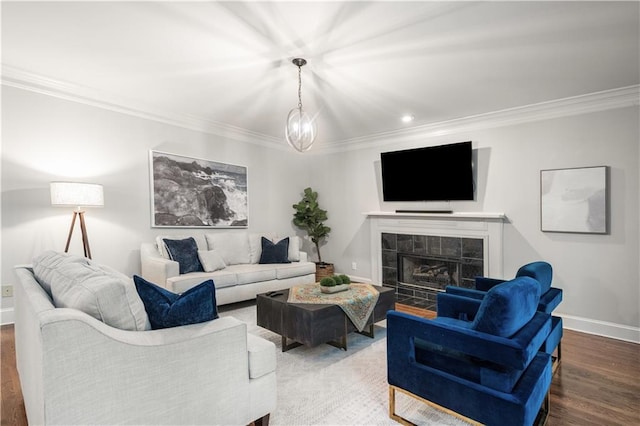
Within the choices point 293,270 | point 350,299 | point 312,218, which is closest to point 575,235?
point 350,299

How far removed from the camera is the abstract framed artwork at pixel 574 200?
3.48m

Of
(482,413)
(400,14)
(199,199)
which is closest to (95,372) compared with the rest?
(482,413)

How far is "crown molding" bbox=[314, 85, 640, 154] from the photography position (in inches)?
135

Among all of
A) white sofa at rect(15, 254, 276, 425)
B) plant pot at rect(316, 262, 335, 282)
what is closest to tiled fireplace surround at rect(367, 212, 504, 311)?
plant pot at rect(316, 262, 335, 282)

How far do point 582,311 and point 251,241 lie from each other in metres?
4.36

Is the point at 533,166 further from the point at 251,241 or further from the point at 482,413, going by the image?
the point at 251,241

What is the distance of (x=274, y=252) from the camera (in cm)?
498

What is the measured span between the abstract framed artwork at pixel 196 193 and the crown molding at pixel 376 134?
20.8 inches

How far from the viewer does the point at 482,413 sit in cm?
156

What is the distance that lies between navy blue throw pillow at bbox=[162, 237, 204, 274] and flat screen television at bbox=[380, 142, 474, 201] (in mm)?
3037

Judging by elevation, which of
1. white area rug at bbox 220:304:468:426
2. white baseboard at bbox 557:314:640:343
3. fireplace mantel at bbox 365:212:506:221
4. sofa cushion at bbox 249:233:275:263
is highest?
fireplace mantel at bbox 365:212:506:221

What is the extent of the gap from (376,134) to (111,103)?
379 centimetres

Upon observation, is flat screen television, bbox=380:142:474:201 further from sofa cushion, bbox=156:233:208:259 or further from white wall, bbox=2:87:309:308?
sofa cushion, bbox=156:233:208:259

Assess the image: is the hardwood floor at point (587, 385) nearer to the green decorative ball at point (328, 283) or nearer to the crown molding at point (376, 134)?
the green decorative ball at point (328, 283)
